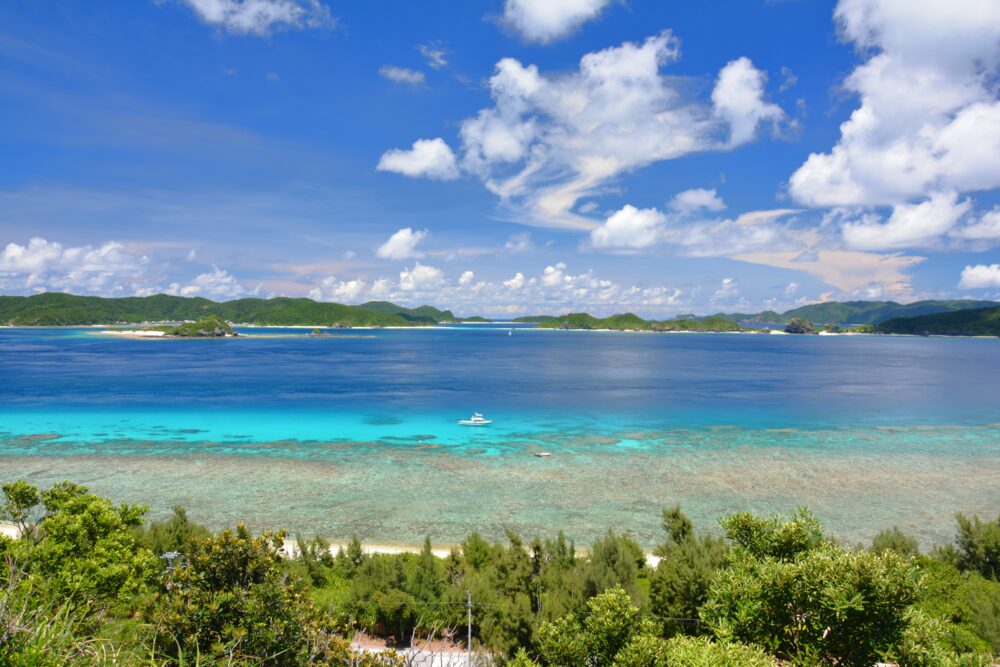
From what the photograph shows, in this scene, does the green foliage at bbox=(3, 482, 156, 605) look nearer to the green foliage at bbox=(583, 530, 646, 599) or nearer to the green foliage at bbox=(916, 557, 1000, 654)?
the green foliage at bbox=(583, 530, 646, 599)

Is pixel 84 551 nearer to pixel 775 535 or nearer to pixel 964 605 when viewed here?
pixel 775 535

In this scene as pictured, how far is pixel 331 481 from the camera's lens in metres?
32.2

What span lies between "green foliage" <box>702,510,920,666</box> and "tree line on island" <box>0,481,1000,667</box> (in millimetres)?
29

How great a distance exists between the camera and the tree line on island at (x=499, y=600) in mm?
7609

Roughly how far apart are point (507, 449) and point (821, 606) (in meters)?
33.5

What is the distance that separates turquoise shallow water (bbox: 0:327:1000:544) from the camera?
27.3 metres

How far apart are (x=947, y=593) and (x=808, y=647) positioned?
11.4 meters

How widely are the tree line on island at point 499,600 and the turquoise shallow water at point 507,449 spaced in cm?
735

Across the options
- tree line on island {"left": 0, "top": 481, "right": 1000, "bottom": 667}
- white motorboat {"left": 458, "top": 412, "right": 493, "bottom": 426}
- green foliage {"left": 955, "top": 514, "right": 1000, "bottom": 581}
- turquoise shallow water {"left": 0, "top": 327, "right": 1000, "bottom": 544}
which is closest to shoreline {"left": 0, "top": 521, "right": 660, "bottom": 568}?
turquoise shallow water {"left": 0, "top": 327, "right": 1000, "bottom": 544}

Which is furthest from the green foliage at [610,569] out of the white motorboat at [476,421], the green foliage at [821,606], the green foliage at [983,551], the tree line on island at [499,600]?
the white motorboat at [476,421]

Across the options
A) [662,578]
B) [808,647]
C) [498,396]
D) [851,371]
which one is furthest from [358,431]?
[851,371]

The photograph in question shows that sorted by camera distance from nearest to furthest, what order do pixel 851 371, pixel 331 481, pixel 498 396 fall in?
pixel 331 481 < pixel 498 396 < pixel 851 371

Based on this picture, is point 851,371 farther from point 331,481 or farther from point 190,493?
point 190,493

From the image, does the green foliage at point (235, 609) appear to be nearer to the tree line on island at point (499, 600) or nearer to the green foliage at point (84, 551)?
the tree line on island at point (499, 600)
